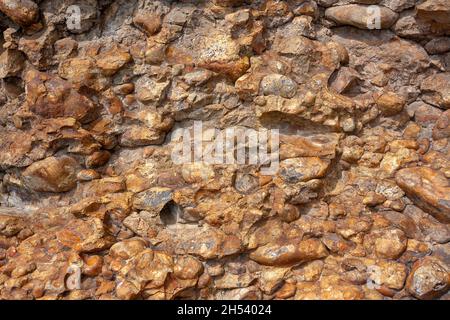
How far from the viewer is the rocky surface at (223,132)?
2.90 metres

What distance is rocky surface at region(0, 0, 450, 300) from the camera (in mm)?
2896

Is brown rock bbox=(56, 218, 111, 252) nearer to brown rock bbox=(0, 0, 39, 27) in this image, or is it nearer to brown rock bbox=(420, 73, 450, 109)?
brown rock bbox=(0, 0, 39, 27)

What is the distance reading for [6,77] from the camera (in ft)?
11.4

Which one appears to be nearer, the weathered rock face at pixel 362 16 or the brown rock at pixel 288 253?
the brown rock at pixel 288 253

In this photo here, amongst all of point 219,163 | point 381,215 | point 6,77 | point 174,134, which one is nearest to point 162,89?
point 174,134

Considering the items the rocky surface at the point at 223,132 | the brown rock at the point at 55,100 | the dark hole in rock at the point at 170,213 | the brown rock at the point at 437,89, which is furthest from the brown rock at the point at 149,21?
the brown rock at the point at 437,89

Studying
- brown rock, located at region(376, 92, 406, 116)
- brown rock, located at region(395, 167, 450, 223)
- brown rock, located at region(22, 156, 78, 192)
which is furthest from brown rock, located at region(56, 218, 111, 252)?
brown rock, located at region(376, 92, 406, 116)

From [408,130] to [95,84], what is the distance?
280 cm

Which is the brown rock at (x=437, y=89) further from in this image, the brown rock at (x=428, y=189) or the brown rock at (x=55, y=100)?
the brown rock at (x=55, y=100)

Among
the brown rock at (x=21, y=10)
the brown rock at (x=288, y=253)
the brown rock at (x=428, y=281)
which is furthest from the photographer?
the brown rock at (x=21, y=10)

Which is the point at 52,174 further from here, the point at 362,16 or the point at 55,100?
the point at 362,16

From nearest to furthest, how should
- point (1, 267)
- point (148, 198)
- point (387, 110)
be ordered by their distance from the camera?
point (1, 267) < point (148, 198) < point (387, 110)

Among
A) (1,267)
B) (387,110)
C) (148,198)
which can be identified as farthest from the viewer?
(387,110)

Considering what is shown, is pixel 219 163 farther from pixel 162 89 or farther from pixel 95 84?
pixel 95 84
